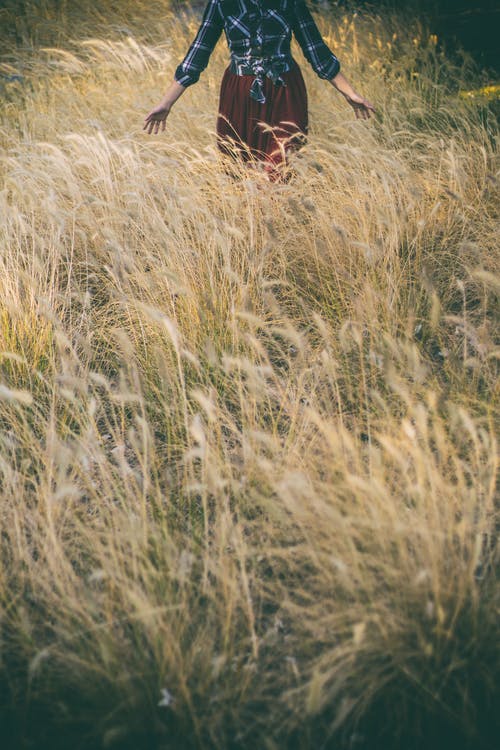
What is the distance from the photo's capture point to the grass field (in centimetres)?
141

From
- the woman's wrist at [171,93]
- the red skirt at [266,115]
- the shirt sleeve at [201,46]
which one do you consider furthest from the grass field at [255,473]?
the shirt sleeve at [201,46]

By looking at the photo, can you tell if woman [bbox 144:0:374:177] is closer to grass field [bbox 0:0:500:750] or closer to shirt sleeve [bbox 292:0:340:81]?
shirt sleeve [bbox 292:0:340:81]

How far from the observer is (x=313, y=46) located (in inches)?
121

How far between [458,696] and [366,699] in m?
0.23

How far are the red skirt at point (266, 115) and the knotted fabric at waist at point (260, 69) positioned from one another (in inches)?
0.8

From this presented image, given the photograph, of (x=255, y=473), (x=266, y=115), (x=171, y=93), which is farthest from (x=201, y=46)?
(x=255, y=473)

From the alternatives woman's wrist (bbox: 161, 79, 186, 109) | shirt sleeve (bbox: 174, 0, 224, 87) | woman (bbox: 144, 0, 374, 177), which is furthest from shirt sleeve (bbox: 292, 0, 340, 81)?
woman's wrist (bbox: 161, 79, 186, 109)

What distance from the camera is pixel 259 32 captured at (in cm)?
294

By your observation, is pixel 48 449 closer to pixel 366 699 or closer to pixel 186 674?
pixel 186 674

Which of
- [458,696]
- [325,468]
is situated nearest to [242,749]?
[458,696]

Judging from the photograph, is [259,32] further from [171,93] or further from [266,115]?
[171,93]

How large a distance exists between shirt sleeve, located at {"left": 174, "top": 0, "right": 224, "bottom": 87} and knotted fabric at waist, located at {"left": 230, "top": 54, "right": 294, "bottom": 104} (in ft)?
0.47

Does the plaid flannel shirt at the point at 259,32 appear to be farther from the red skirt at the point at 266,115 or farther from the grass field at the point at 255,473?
the grass field at the point at 255,473

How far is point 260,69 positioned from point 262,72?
0.06ft
